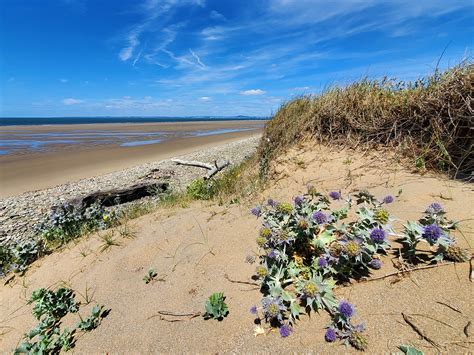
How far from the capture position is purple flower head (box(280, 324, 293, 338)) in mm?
1749

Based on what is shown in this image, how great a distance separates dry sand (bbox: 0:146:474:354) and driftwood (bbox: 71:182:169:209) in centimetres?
355

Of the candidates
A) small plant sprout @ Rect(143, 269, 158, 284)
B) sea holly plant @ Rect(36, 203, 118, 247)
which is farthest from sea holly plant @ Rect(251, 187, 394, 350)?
sea holly plant @ Rect(36, 203, 118, 247)

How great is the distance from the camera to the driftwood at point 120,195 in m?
7.50

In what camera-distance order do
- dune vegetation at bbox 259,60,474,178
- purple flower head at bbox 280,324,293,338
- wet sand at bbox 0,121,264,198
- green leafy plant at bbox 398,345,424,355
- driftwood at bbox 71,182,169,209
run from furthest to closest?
wet sand at bbox 0,121,264,198, driftwood at bbox 71,182,169,209, dune vegetation at bbox 259,60,474,178, purple flower head at bbox 280,324,293,338, green leafy plant at bbox 398,345,424,355

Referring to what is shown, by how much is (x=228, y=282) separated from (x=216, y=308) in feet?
1.26

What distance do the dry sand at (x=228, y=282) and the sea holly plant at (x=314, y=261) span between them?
98 millimetres

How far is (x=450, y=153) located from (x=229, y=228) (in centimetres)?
323

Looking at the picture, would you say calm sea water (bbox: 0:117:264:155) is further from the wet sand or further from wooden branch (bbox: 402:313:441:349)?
wooden branch (bbox: 402:313:441:349)

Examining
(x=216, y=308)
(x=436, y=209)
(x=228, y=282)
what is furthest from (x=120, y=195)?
(x=436, y=209)

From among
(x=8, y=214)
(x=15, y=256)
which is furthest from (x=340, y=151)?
(x=8, y=214)

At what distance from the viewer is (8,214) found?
303 inches

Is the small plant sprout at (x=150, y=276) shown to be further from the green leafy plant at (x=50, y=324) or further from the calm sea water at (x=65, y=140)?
the calm sea water at (x=65, y=140)

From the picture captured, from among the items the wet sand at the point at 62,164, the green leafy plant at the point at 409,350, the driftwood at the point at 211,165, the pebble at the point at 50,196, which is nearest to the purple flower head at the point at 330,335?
the green leafy plant at the point at 409,350

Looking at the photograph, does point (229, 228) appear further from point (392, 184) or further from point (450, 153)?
point (450, 153)
